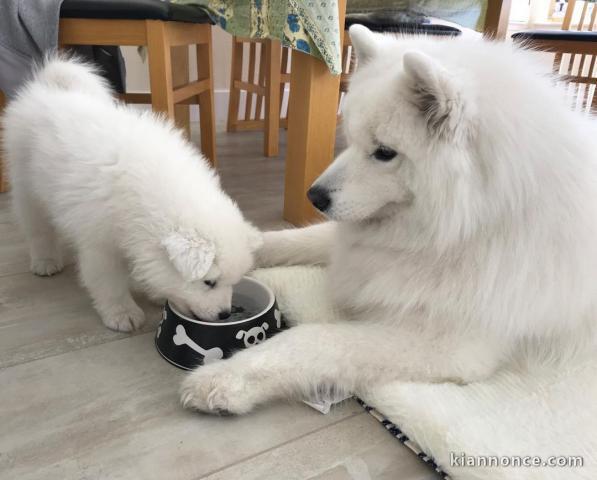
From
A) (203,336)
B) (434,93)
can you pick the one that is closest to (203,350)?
(203,336)

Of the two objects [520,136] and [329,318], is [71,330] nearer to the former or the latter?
[329,318]

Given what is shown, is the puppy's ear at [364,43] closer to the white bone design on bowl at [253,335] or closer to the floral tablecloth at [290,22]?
the floral tablecloth at [290,22]

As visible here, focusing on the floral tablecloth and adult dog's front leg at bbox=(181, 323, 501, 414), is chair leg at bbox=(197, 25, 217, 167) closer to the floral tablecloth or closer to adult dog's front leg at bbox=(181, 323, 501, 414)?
the floral tablecloth

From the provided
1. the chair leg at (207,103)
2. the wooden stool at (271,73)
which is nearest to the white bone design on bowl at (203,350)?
the wooden stool at (271,73)

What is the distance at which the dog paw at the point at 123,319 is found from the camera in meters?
1.30

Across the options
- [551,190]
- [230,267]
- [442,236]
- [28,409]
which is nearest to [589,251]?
[551,190]

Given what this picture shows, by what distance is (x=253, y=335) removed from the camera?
46.3 inches

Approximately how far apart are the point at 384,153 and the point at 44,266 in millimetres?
1169

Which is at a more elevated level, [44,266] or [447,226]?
[447,226]

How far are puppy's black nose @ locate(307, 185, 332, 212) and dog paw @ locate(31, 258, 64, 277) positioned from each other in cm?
96

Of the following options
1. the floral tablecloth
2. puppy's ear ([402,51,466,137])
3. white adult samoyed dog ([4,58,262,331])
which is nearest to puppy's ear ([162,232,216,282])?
white adult samoyed dog ([4,58,262,331])

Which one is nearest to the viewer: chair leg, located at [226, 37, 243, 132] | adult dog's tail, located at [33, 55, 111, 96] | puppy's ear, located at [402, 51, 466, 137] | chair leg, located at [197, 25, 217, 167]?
puppy's ear, located at [402, 51, 466, 137]

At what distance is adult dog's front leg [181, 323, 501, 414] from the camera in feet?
3.35

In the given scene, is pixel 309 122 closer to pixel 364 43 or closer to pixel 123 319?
pixel 364 43
